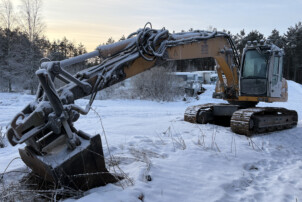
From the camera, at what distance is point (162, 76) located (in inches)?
829

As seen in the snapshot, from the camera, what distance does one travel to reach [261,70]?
750 centimetres

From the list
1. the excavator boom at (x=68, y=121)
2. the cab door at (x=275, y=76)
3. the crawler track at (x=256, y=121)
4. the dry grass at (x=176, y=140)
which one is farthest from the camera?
the cab door at (x=275, y=76)

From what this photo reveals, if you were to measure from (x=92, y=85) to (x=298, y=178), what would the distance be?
10.9ft

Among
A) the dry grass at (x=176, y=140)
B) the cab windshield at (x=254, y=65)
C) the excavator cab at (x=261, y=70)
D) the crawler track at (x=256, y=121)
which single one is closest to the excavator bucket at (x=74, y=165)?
the dry grass at (x=176, y=140)

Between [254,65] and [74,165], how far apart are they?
6.23m

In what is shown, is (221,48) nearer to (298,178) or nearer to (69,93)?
(298,178)

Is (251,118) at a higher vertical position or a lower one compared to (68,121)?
lower

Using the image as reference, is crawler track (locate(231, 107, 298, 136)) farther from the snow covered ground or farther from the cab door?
the cab door

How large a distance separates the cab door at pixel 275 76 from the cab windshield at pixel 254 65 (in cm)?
21

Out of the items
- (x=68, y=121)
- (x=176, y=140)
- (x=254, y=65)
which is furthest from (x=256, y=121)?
(x=68, y=121)

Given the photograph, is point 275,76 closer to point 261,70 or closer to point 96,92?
point 261,70

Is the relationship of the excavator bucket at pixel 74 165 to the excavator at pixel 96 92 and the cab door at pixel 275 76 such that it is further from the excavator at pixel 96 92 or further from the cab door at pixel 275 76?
the cab door at pixel 275 76

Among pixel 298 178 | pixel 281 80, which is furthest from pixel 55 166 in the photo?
pixel 281 80

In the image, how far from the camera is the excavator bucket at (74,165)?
2.92m
